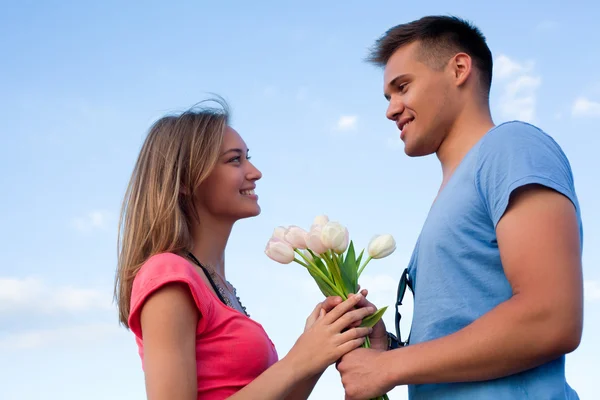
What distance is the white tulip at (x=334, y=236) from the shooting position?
3.15 meters

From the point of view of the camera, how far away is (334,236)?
315 centimetres

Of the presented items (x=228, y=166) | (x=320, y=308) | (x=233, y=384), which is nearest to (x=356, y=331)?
(x=320, y=308)

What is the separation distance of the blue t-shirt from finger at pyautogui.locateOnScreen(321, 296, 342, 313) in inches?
18.6

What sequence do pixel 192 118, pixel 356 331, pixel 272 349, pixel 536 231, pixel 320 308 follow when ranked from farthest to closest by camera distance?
pixel 192 118
pixel 272 349
pixel 320 308
pixel 356 331
pixel 536 231

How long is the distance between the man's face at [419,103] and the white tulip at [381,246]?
423 millimetres

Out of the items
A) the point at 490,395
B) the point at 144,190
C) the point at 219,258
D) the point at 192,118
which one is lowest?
the point at 490,395

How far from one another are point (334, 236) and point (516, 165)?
3.08ft

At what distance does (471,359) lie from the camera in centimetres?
241

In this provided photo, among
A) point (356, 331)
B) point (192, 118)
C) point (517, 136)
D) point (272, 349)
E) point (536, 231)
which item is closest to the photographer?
point (536, 231)

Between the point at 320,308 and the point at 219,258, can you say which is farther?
the point at 219,258

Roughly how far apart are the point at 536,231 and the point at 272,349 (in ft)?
6.05

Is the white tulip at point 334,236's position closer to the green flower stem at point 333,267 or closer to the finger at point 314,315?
the green flower stem at point 333,267

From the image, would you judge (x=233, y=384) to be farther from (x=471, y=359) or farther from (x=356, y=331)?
(x=471, y=359)

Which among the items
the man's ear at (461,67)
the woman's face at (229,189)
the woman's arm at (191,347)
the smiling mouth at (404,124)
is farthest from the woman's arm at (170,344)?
the man's ear at (461,67)
